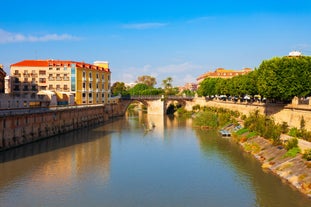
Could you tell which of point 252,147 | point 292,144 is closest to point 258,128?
point 252,147

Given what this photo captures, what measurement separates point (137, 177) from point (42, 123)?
36538mm

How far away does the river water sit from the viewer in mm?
35688

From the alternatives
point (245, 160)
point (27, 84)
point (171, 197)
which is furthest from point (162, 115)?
point (171, 197)

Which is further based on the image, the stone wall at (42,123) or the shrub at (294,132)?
the stone wall at (42,123)

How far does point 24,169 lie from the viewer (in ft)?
154

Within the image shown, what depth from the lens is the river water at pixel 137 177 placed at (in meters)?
35.7

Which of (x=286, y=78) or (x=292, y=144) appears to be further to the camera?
(x=286, y=78)

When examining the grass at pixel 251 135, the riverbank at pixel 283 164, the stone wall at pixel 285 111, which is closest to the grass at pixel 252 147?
the riverbank at pixel 283 164

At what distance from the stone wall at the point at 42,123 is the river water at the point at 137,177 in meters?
2.31

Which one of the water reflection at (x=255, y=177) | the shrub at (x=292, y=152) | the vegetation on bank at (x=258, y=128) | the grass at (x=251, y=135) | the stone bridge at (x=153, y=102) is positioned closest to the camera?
the water reflection at (x=255, y=177)

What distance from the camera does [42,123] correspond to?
7281cm

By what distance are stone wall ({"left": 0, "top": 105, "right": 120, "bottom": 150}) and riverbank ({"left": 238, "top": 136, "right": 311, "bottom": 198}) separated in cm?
4239

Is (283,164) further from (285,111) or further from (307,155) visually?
(285,111)

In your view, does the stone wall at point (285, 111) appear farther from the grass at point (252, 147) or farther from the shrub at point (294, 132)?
the grass at point (252, 147)
